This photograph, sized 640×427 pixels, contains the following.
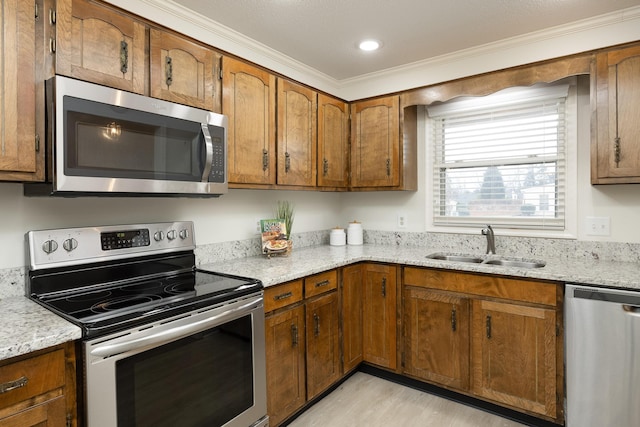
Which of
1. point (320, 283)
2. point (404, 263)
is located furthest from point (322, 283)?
point (404, 263)

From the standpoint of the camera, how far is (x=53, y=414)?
1179 millimetres

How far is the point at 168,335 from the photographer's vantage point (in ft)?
4.68

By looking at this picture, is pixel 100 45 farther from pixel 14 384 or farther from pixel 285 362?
pixel 285 362

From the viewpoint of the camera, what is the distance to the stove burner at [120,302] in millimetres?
A: 1429

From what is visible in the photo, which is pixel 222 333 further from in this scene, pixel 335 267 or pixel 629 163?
pixel 629 163

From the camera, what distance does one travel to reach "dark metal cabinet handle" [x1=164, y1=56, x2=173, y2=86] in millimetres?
1843

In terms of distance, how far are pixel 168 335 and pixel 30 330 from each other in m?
0.43

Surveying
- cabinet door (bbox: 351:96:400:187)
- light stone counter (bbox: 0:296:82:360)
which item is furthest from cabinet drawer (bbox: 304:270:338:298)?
light stone counter (bbox: 0:296:82:360)

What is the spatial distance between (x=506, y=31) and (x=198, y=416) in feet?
8.96

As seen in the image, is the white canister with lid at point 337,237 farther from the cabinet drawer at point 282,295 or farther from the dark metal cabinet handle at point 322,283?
the cabinet drawer at point 282,295

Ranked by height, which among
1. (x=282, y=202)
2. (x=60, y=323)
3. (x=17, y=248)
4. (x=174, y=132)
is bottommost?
(x=60, y=323)

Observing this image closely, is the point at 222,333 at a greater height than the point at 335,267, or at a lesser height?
lesser

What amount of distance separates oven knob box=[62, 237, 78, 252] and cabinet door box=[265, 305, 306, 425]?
96 centimetres

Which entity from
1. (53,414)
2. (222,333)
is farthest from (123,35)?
(53,414)
